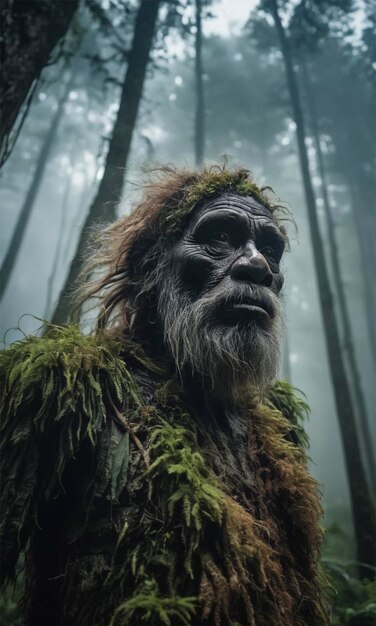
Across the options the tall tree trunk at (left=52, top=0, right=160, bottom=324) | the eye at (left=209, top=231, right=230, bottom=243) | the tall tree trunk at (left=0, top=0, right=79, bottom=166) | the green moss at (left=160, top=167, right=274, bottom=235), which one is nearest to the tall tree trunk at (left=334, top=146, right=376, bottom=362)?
the tall tree trunk at (left=52, top=0, right=160, bottom=324)

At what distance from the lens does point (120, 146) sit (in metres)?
4.71

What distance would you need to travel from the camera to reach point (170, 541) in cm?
146

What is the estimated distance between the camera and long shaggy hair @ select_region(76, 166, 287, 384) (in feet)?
7.15

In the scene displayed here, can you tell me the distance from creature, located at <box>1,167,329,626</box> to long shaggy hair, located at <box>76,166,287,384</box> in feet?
0.04

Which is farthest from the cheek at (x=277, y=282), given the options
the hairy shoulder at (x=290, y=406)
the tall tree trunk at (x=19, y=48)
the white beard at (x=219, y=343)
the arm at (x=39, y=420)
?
the tall tree trunk at (x=19, y=48)

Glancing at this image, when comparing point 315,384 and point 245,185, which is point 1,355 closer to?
point 245,185

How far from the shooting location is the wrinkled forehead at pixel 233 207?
2.56m

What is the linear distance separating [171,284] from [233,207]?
66 centimetres

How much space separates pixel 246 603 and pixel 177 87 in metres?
26.0

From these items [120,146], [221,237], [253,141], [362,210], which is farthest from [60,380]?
[362,210]

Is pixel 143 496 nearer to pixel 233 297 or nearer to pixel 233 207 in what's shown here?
pixel 233 297

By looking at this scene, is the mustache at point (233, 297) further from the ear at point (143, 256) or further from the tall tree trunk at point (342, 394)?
the tall tree trunk at point (342, 394)

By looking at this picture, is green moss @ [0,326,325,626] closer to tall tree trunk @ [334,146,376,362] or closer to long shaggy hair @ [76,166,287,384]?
long shaggy hair @ [76,166,287,384]

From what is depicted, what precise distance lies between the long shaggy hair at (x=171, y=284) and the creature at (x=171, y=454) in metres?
0.01
